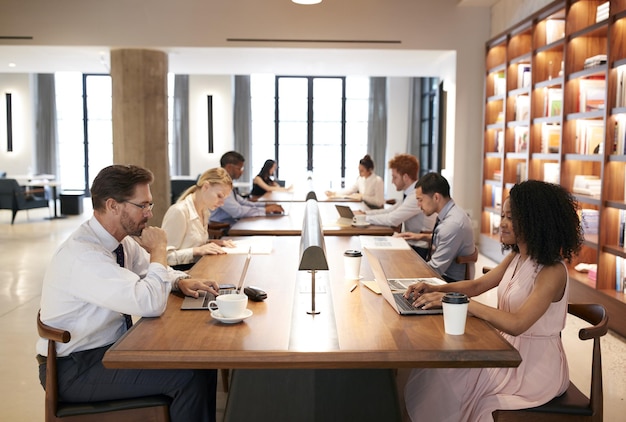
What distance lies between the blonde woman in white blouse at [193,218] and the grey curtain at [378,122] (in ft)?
37.4

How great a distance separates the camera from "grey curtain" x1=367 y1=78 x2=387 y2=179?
1582 centimetres

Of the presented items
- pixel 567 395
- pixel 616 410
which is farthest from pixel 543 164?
pixel 567 395

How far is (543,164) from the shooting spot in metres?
7.20

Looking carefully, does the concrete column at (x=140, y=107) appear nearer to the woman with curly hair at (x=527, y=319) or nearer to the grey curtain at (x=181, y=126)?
the grey curtain at (x=181, y=126)

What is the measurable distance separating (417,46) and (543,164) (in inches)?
118

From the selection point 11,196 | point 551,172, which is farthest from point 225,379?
point 11,196

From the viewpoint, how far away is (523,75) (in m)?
7.78

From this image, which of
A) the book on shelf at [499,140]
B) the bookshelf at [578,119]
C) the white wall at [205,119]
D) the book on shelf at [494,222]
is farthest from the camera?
the white wall at [205,119]

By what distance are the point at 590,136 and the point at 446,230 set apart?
2394mm

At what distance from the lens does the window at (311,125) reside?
632 inches

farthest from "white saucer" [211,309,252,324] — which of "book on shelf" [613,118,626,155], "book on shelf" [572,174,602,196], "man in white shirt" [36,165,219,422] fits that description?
"book on shelf" [572,174,602,196]

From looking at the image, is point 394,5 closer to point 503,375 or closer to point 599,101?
point 599,101

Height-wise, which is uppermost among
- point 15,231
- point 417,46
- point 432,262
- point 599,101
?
point 417,46

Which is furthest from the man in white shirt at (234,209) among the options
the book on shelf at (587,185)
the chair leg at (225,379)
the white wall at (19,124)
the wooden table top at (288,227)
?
the white wall at (19,124)
